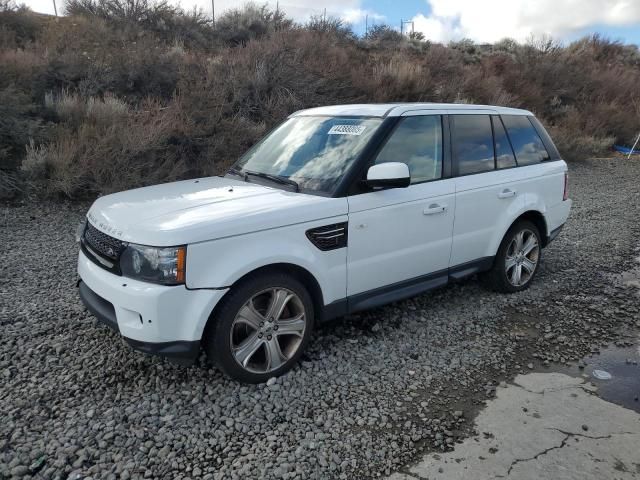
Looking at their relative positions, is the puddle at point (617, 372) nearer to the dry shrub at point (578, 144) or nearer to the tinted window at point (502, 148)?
the tinted window at point (502, 148)

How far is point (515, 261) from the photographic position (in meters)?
5.23

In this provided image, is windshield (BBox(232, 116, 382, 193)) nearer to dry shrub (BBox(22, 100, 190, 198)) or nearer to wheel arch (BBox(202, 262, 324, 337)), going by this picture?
wheel arch (BBox(202, 262, 324, 337))

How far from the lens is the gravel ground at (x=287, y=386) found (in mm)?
2820

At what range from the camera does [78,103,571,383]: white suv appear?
3.12 m

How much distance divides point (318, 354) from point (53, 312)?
234 cm

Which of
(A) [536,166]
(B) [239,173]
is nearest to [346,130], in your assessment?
(B) [239,173]

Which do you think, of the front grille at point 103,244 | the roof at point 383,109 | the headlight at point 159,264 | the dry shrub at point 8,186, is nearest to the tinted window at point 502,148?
the roof at point 383,109

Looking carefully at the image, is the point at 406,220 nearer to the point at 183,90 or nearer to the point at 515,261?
the point at 515,261

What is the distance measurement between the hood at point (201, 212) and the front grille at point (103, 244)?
44 millimetres

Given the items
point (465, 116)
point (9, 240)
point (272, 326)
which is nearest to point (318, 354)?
point (272, 326)

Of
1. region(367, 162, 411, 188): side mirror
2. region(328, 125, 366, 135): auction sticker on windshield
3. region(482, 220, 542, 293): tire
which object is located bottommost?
region(482, 220, 542, 293): tire

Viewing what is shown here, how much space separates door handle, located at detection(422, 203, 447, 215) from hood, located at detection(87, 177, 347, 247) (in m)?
0.85

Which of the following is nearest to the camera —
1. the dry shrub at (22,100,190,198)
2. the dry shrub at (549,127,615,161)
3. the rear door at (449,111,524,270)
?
the rear door at (449,111,524,270)

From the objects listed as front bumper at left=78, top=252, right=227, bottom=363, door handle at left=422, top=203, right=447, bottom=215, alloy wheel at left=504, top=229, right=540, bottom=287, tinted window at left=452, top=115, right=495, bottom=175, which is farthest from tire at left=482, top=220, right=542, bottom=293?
front bumper at left=78, top=252, right=227, bottom=363
